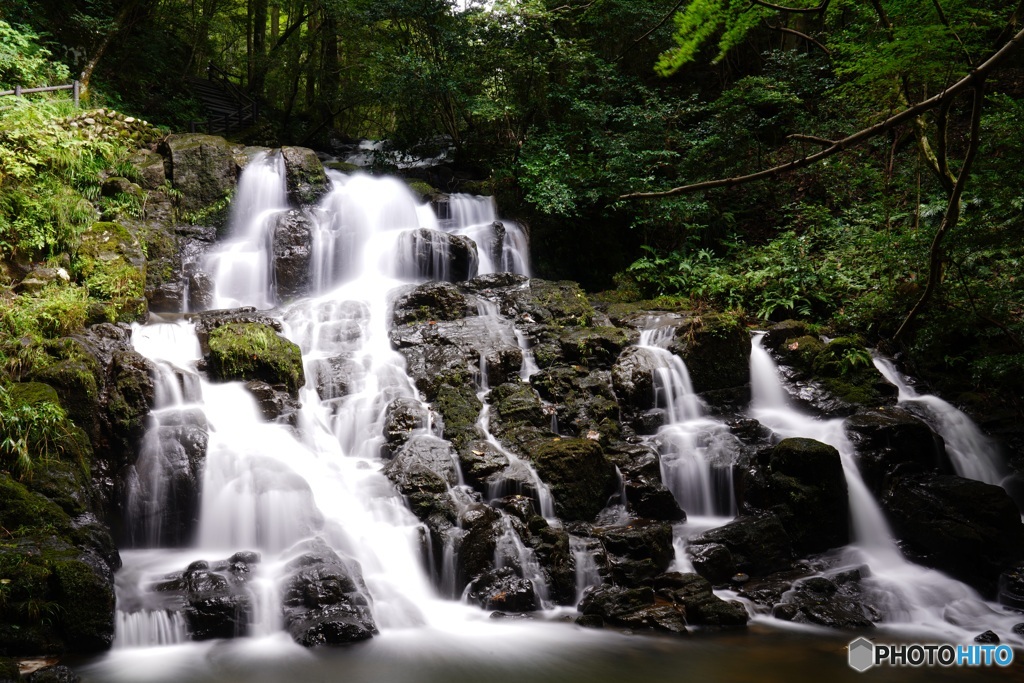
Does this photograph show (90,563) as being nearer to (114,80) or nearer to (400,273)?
(400,273)

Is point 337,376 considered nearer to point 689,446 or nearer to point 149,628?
point 149,628

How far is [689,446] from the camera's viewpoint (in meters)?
8.74

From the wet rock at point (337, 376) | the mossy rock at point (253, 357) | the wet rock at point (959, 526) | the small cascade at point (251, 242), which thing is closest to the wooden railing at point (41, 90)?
the small cascade at point (251, 242)

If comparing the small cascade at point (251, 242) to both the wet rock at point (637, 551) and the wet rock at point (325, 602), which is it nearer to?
the wet rock at point (325, 602)

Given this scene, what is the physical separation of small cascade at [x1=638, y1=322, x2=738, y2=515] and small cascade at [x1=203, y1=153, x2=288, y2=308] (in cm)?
775

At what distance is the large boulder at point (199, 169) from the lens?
13273 mm

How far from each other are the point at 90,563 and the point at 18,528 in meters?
0.74

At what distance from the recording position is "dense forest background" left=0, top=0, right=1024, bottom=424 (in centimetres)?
909

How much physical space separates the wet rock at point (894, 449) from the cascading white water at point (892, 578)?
158mm

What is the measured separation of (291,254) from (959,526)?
11.9 metres

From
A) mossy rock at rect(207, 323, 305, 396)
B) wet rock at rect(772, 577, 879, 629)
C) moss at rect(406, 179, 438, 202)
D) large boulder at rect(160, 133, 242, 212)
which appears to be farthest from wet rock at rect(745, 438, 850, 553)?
large boulder at rect(160, 133, 242, 212)

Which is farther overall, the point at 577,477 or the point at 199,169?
the point at 199,169

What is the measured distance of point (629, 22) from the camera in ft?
53.1

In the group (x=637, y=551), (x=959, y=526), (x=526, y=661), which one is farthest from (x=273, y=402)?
(x=959, y=526)
